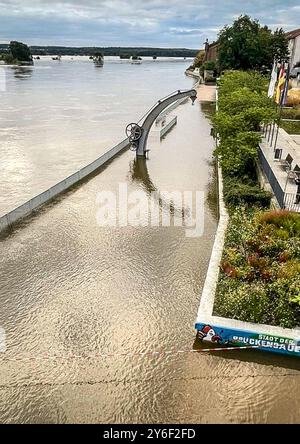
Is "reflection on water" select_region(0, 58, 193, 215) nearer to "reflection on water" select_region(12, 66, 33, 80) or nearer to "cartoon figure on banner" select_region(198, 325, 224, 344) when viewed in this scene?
"cartoon figure on banner" select_region(198, 325, 224, 344)

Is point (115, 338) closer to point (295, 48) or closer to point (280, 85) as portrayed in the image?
point (280, 85)

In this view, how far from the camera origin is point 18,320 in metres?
9.85

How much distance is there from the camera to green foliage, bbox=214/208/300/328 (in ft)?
29.2

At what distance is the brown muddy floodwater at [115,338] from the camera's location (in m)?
7.61

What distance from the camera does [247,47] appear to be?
190ft

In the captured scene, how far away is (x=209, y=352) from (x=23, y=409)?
4167 millimetres

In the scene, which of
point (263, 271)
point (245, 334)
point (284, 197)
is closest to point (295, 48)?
point (284, 197)

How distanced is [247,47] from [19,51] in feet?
336

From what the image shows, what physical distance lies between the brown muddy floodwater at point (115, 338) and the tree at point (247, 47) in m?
51.3

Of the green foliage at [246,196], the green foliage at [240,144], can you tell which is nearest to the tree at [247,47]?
the green foliage at [240,144]

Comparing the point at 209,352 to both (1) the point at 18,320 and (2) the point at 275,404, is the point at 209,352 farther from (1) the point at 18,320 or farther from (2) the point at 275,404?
(1) the point at 18,320

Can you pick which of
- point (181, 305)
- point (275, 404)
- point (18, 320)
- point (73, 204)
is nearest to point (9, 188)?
point (73, 204)

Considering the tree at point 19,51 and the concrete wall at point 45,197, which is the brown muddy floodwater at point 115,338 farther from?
the tree at point 19,51

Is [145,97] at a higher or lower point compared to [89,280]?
higher
